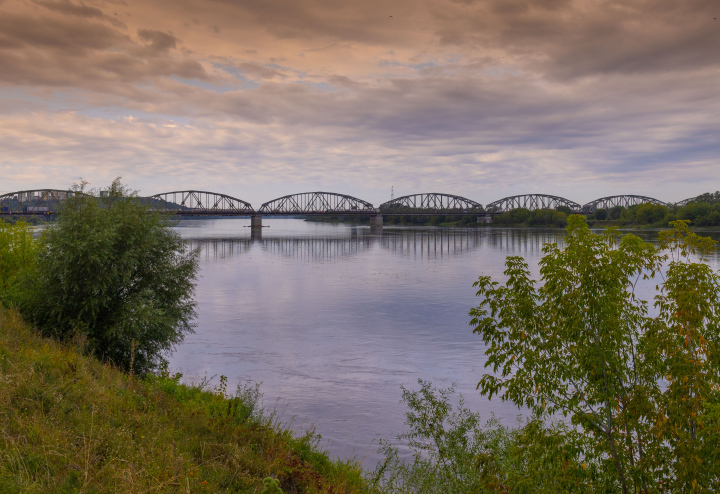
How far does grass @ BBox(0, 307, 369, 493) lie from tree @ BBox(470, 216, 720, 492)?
14.3 feet

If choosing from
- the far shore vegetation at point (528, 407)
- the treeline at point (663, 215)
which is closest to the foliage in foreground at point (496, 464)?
the far shore vegetation at point (528, 407)

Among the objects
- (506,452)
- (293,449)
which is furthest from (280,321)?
(506,452)

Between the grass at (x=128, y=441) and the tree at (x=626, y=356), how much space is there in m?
4.37

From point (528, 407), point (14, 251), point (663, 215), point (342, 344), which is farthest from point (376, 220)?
point (528, 407)

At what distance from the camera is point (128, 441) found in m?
7.68

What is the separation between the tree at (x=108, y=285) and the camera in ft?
61.1

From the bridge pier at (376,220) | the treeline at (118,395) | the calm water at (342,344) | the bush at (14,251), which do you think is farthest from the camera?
the bridge pier at (376,220)

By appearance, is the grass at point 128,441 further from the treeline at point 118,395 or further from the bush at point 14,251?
the bush at point 14,251

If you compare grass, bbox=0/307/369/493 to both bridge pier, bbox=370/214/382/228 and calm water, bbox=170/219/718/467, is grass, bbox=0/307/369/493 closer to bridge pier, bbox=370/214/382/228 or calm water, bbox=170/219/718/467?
calm water, bbox=170/219/718/467

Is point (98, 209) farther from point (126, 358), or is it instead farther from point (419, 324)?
point (419, 324)

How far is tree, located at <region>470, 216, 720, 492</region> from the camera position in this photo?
23.1 feet

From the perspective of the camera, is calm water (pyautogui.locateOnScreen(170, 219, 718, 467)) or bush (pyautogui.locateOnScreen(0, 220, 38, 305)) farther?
bush (pyautogui.locateOnScreen(0, 220, 38, 305))

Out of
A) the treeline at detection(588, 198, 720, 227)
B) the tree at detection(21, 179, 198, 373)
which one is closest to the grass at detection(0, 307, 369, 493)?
the tree at detection(21, 179, 198, 373)

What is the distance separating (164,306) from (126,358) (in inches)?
95.2
